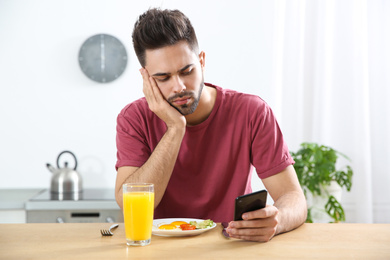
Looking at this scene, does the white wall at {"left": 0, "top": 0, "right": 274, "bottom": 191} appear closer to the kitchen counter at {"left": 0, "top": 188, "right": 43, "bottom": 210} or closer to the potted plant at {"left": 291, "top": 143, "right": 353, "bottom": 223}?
the kitchen counter at {"left": 0, "top": 188, "right": 43, "bottom": 210}

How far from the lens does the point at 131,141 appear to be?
5.88 feet

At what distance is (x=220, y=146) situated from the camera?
6.00 feet

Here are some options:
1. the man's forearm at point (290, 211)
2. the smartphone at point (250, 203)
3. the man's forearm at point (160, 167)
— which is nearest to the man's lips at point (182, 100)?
the man's forearm at point (160, 167)

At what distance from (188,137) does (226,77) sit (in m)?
1.65

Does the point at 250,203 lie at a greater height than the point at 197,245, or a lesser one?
greater

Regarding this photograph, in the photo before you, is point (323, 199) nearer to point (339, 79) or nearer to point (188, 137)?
point (339, 79)

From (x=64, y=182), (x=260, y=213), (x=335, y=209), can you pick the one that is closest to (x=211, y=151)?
(x=260, y=213)

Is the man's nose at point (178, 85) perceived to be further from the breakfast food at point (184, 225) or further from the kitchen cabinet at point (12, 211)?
the kitchen cabinet at point (12, 211)

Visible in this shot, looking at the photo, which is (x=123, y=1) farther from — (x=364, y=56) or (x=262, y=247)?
(x=262, y=247)

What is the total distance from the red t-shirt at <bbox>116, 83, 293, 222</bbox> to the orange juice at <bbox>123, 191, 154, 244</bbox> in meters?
0.52

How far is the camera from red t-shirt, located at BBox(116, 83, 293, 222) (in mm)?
1783

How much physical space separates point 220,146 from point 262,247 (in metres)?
0.70

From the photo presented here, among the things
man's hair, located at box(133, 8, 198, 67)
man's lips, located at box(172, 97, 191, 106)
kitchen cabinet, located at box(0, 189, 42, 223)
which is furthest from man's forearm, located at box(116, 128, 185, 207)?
kitchen cabinet, located at box(0, 189, 42, 223)

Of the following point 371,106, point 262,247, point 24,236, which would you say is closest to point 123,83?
point 371,106
